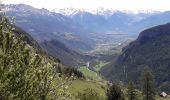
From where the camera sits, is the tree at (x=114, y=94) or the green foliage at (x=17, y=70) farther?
the tree at (x=114, y=94)

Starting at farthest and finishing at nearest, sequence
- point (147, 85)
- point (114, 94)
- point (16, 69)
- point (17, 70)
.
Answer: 1. point (114, 94)
2. point (147, 85)
3. point (17, 70)
4. point (16, 69)

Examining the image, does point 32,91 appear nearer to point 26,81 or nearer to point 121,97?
point 26,81

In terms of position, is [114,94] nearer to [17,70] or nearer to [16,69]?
[17,70]

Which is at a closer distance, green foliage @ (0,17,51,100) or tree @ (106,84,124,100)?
green foliage @ (0,17,51,100)

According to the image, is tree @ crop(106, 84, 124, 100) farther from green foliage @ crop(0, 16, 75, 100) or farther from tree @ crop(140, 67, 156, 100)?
green foliage @ crop(0, 16, 75, 100)

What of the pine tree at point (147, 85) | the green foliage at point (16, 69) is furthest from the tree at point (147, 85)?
the green foliage at point (16, 69)

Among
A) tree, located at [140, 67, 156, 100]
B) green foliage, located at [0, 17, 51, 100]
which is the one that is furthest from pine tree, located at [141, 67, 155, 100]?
green foliage, located at [0, 17, 51, 100]

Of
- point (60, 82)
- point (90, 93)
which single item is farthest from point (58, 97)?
point (90, 93)

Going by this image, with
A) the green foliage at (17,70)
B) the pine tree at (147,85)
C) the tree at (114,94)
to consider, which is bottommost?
the tree at (114,94)

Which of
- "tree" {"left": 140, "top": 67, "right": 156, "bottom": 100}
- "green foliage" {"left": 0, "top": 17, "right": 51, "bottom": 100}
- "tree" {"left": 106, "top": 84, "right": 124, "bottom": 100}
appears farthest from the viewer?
"tree" {"left": 106, "top": 84, "right": 124, "bottom": 100}

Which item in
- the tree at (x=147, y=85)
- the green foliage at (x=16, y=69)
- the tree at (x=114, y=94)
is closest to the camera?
the green foliage at (x=16, y=69)

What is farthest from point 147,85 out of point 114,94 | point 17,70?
point 17,70

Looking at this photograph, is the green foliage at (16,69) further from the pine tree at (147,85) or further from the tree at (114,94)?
the tree at (114,94)

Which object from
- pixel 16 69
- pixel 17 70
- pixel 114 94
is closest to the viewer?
pixel 16 69
